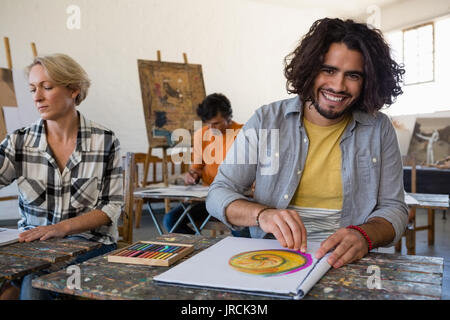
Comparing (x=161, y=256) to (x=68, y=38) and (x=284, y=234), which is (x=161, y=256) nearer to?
(x=284, y=234)

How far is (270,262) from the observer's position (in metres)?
0.95

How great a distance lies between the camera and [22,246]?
122 cm

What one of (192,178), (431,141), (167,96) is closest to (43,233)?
(192,178)

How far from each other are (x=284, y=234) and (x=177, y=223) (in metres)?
2.06

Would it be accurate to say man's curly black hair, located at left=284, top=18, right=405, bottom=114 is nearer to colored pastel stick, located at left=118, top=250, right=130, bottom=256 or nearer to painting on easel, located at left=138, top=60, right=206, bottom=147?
colored pastel stick, located at left=118, top=250, right=130, bottom=256

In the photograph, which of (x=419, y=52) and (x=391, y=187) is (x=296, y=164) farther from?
(x=419, y=52)

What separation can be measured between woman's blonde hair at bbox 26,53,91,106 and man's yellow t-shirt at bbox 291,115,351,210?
41.4 inches

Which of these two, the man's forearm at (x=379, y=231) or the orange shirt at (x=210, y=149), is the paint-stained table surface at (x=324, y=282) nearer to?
the man's forearm at (x=379, y=231)

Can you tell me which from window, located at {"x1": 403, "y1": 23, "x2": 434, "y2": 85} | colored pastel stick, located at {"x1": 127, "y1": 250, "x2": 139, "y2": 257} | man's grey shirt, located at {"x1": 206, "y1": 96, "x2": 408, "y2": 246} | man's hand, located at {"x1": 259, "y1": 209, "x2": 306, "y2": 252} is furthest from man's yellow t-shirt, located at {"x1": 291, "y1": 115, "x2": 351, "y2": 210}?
window, located at {"x1": 403, "y1": 23, "x2": 434, "y2": 85}

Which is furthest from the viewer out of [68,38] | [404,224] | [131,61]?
A: [131,61]

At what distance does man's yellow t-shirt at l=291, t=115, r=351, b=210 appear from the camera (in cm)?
146

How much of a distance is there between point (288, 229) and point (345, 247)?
0.15 meters
